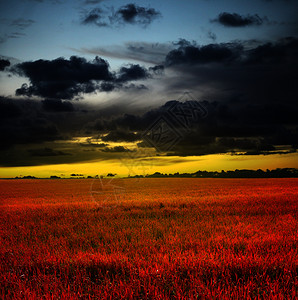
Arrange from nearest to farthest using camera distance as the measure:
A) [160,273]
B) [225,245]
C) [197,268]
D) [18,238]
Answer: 1. [160,273]
2. [197,268]
3. [225,245]
4. [18,238]

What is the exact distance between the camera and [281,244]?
7020 mm

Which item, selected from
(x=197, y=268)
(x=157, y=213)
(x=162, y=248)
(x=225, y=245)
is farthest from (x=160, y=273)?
(x=157, y=213)

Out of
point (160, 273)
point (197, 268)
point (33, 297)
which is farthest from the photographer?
point (197, 268)

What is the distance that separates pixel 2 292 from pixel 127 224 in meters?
6.42

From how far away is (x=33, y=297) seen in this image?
3.75 m

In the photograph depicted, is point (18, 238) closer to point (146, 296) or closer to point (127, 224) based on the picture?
point (127, 224)

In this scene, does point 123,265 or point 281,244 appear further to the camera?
point 281,244

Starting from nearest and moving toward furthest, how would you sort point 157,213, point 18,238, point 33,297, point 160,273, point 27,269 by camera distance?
point 33,297
point 160,273
point 27,269
point 18,238
point 157,213

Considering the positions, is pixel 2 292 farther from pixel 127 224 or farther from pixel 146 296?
pixel 127 224

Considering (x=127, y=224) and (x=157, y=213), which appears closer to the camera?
(x=127, y=224)

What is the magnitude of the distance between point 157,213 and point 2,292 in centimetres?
946

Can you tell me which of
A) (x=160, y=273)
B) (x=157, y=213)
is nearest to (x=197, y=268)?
(x=160, y=273)

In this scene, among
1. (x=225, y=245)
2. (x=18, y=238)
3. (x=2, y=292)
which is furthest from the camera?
(x=18, y=238)

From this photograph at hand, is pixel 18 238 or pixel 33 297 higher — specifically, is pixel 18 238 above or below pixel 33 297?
below
